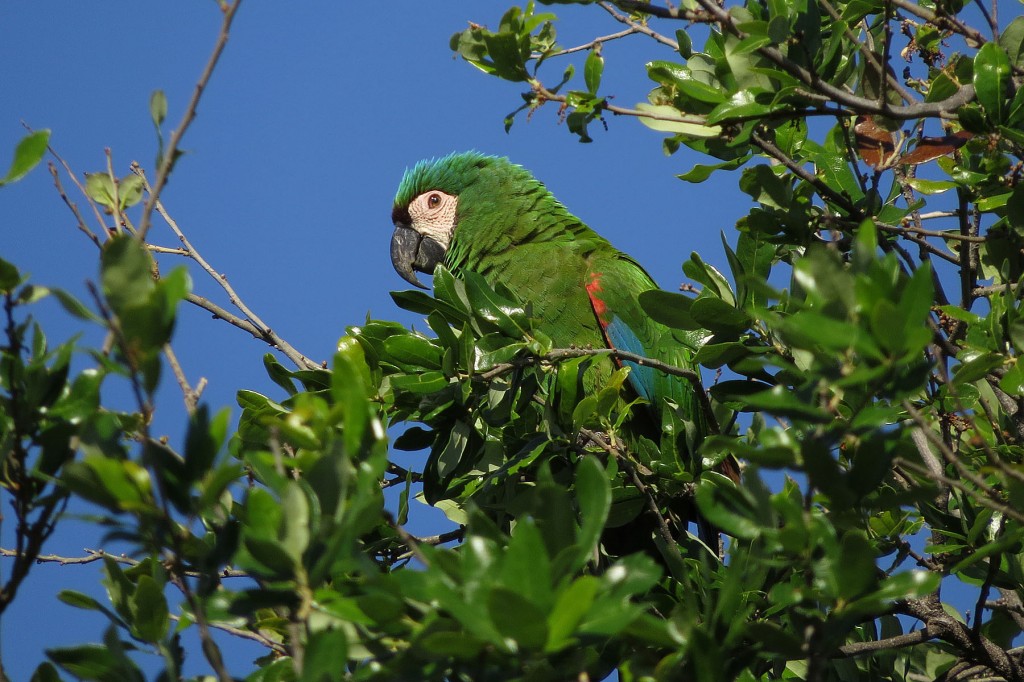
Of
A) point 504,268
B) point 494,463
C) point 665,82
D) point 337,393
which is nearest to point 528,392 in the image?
point 494,463

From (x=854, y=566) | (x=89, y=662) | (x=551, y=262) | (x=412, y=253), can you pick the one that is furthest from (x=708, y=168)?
(x=412, y=253)

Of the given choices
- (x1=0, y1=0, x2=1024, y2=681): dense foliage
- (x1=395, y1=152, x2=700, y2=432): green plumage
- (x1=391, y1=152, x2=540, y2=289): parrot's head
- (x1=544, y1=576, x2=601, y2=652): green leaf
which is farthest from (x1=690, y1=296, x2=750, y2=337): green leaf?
(x1=391, y1=152, x2=540, y2=289): parrot's head

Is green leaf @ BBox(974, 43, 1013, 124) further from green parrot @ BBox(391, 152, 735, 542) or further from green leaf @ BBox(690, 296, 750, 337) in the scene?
green parrot @ BBox(391, 152, 735, 542)

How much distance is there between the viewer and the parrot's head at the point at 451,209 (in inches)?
151

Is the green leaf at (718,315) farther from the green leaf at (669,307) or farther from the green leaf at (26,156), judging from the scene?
the green leaf at (26,156)

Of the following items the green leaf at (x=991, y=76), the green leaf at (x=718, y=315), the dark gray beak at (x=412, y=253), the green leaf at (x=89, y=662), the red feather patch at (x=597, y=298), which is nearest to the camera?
the green leaf at (x=89, y=662)

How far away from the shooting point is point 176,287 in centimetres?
107

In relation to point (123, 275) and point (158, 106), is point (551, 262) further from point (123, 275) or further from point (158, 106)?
point (123, 275)

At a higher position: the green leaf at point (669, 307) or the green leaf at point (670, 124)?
the green leaf at point (670, 124)

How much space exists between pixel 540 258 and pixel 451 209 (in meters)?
0.84

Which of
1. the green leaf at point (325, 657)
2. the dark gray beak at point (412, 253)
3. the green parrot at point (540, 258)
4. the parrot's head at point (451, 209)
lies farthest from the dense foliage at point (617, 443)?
the dark gray beak at point (412, 253)

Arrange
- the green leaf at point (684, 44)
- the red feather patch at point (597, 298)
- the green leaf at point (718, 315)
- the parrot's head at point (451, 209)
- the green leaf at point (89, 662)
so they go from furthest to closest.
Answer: the parrot's head at point (451, 209)
the red feather patch at point (597, 298)
the green leaf at point (684, 44)
the green leaf at point (718, 315)
the green leaf at point (89, 662)

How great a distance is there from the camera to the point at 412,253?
442 cm

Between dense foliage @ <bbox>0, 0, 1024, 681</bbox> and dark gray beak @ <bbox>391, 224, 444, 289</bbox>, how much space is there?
1.85 m
